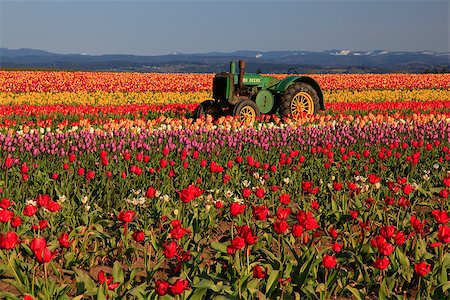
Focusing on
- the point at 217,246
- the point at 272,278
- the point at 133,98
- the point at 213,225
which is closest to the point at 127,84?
the point at 133,98

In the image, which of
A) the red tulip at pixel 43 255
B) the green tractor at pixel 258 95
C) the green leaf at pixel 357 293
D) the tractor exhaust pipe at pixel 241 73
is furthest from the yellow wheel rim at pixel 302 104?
the red tulip at pixel 43 255

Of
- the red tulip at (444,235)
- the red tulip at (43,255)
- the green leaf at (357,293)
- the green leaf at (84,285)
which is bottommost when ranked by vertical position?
the green leaf at (357,293)

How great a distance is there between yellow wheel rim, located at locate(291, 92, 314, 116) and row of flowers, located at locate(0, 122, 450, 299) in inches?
142

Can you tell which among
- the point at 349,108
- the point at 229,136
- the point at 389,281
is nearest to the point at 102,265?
the point at 389,281

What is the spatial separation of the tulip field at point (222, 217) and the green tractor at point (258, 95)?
126 cm

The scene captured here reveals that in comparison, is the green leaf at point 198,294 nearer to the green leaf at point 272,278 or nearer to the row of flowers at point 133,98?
the green leaf at point 272,278

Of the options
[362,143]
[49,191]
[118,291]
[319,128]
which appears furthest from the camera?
[319,128]

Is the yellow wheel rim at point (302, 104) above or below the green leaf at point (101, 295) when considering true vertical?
above

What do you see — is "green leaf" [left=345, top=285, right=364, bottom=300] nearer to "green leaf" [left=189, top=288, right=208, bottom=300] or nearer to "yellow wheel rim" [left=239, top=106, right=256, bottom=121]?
"green leaf" [left=189, top=288, right=208, bottom=300]

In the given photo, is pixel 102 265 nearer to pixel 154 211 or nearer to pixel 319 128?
pixel 154 211

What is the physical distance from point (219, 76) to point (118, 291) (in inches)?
396

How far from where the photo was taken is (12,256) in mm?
4547

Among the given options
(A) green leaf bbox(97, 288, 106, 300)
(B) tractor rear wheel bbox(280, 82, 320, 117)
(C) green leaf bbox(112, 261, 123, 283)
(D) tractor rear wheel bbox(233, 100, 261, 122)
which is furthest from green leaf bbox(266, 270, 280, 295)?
(B) tractor rear wheel bbox(280, 82, 320, 117)

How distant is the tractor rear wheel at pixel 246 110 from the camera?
12763 mm
